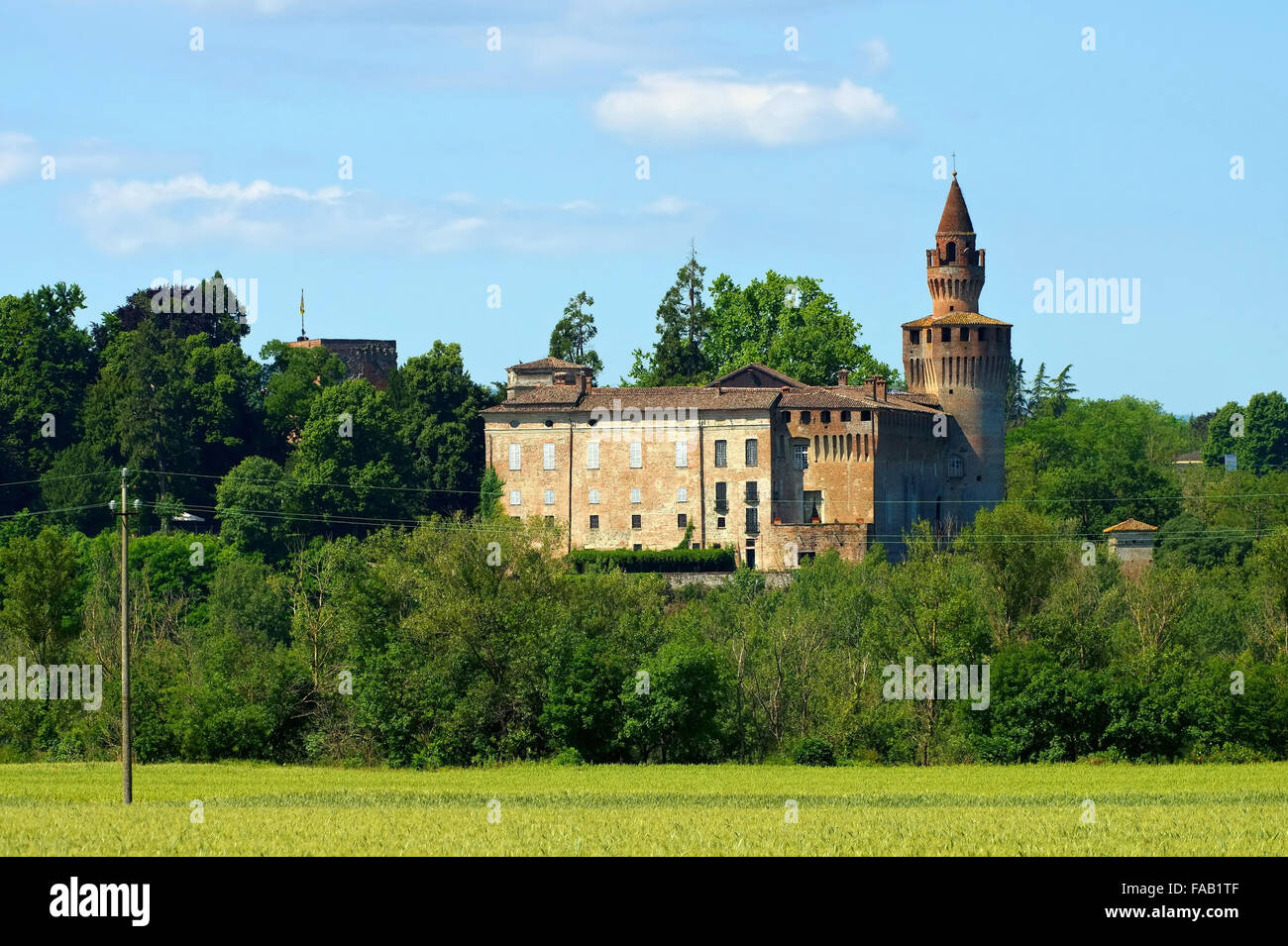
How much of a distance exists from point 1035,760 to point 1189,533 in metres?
36.8

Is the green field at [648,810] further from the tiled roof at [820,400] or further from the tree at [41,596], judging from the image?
the tiled roof at [820,400]

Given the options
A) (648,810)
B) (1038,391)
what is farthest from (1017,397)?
(648,810)

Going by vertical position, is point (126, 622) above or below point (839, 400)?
below

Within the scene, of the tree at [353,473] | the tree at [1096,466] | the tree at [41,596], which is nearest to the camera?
the tree at [41,596]

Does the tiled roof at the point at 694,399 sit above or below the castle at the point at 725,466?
above

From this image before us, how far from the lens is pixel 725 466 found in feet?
241

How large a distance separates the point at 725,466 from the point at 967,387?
12468 mm

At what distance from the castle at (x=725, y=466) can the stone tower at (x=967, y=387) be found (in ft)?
3.79

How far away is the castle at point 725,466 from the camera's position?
238 ft

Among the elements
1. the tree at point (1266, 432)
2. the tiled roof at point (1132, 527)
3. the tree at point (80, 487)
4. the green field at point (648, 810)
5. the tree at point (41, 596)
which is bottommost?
the green field at point (648, 810)

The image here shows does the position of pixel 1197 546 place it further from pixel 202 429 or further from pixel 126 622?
pixel 126 622

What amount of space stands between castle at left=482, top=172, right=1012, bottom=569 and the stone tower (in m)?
1.16

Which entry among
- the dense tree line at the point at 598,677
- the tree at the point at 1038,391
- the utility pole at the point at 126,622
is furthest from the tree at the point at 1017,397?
the utility pole at the point at 126,622
